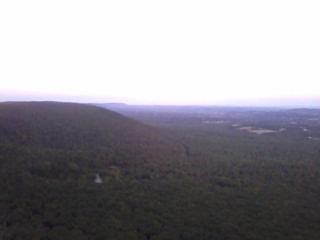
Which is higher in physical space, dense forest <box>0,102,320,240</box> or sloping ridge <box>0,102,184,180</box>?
sloping ridge <box>0,102,184,180</box>

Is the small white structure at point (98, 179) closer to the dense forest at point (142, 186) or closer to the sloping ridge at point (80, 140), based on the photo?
the dense forest at point (142, 186)

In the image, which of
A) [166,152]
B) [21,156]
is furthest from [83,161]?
[166,152]

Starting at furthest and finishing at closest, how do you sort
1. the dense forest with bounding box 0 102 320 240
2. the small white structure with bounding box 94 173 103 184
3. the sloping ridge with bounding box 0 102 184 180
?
1. the sloping ridge with bounding box 0 102 184 180
2. the small white structure with bounding box 94 173 103 184
3. the dense forest with bounding box 0 102 320 240

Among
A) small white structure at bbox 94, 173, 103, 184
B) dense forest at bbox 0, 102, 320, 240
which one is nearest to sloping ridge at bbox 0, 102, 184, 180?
dense forest at bbox 0, 102, 320, 240

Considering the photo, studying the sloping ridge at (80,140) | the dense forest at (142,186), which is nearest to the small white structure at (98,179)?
the dense forest at (142,186)

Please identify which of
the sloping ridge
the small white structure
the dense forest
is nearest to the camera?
the dense forest

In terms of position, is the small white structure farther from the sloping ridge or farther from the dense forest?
the sloping ridge

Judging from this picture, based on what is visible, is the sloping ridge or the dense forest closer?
the dense forest
